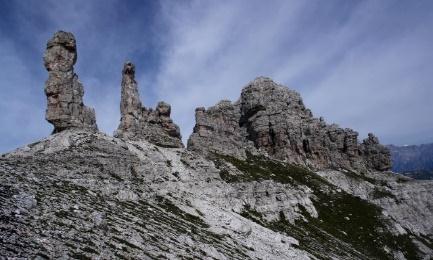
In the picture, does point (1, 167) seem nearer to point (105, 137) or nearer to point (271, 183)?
point (105, 137)

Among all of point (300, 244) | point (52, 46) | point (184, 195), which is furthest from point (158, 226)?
→ point (52, 46)

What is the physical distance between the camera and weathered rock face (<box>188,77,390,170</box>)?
131m

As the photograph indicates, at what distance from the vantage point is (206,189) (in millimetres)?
76438

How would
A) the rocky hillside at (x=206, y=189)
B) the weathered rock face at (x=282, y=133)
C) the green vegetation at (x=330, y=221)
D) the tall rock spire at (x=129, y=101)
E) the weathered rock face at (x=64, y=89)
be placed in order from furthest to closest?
1. the weathered rock face at (x=282, y=133)
2. the tall rock spire at (x=129, y=101)
3. the weathered rock face at (x=64, y=89)
4. the green vegetation at (x=330, y=221)
5. the rocky hillside at (x=206, y=189)

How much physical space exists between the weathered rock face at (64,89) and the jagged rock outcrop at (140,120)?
1441 cm

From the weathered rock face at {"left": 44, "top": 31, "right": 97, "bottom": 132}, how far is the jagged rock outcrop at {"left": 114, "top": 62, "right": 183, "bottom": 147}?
47.3ft

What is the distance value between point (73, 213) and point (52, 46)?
66.0m

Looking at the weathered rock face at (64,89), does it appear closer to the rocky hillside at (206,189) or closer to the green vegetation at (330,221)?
the rocky hillside at (206,189)

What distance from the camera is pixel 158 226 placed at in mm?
40406

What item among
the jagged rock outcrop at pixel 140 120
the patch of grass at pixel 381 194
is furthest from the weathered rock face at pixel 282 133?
the patch of grass at pixel 381 194

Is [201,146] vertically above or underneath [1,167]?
above

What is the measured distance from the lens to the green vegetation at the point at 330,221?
230 feet

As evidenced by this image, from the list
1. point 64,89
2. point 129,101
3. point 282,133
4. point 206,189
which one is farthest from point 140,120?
point 282,133

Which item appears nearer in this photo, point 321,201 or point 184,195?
point 184,195
